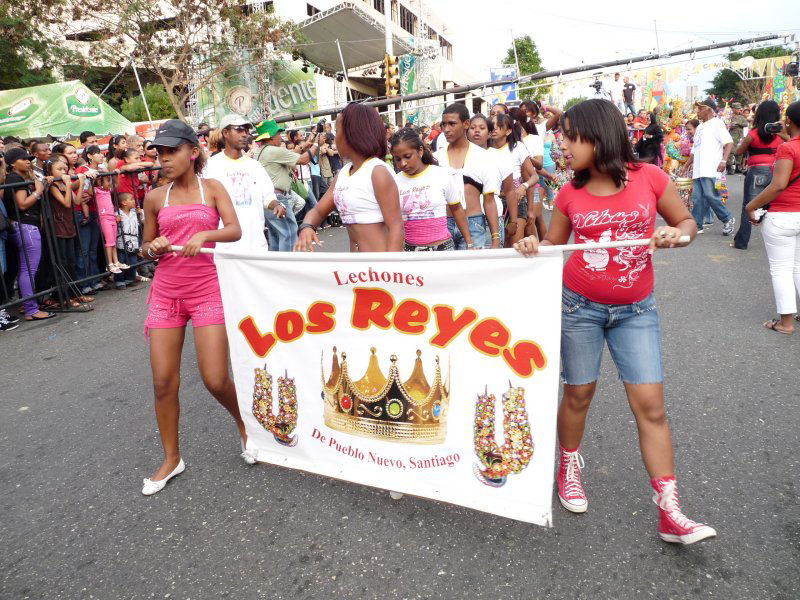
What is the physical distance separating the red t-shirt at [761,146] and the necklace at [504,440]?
22.6 ft

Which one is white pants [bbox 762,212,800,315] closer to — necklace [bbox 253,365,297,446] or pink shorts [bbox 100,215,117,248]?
necklace [bbox 253,365,297,446]

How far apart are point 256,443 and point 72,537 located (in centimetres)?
97

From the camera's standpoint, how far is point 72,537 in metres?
2.85

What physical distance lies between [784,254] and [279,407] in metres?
4.63

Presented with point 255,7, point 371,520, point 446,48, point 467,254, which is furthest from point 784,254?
point 446,48

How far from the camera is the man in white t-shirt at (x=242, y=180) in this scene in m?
4.93

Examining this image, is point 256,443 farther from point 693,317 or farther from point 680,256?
point 680,256

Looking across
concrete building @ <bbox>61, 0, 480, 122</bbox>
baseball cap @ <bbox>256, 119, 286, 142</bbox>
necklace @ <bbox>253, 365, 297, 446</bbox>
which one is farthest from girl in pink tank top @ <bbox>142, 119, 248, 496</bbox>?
concrete building @ <bbox>61, 0, 480, 122</bbox>

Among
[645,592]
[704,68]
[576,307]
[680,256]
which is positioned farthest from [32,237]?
[704,68]

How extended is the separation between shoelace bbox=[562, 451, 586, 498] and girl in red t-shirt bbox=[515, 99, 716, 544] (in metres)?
0.36

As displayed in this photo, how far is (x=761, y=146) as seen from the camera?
7.55 metres

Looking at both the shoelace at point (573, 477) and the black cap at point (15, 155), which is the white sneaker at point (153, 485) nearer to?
the shoelace at point (573, 477)

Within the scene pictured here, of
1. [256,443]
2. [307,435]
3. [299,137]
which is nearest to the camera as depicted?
[307,435]

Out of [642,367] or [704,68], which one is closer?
[642,367]
